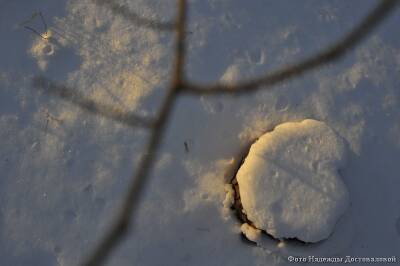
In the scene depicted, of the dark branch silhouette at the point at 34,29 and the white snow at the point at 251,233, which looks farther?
the dark branch silhouette at the point at 34,29

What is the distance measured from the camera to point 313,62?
3.00 m

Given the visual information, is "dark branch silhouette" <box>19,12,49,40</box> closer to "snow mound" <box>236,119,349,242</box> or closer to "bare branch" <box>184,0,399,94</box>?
"bare branch" <box>184,0,399,94</box>

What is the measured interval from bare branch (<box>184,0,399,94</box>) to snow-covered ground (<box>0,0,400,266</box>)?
0.16 feet

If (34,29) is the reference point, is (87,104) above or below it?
below

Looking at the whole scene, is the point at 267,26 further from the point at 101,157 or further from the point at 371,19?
the point at 101,157

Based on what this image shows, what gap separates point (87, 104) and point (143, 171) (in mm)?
556

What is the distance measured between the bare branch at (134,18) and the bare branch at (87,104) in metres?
0.59

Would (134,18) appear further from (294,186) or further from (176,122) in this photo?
(294,186)

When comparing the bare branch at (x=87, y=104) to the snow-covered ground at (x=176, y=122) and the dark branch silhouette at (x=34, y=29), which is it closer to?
the snow-covered ground at (x=176, y=122)

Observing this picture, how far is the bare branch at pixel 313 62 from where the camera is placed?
293 centimetres

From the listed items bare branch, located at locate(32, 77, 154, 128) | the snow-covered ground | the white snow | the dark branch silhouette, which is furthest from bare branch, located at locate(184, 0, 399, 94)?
the dark branch silhouette

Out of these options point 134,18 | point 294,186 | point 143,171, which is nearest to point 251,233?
point 294,186

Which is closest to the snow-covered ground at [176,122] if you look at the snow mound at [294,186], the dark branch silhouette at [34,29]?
the dark branch silhouette at [34,29]

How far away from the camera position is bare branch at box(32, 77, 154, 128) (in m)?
2.87
